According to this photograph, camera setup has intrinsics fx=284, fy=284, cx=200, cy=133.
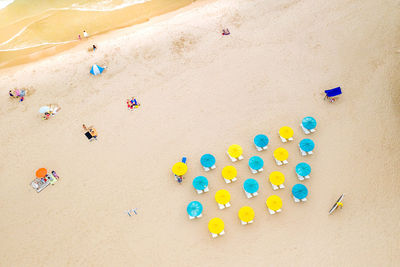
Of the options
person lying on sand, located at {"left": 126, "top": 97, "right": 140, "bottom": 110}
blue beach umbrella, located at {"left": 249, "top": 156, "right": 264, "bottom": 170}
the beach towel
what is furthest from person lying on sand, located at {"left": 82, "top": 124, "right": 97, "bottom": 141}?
the beach towel

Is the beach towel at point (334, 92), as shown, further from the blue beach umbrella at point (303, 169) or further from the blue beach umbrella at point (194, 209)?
the blue beach umbrella at point (194, 209)

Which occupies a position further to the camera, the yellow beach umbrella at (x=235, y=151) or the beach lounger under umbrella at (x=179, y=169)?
the yellow beach umbrella at (x=235, y=151)

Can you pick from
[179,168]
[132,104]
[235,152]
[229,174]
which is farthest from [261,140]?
[132,104]

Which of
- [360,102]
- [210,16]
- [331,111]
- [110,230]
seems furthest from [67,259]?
[210,16]

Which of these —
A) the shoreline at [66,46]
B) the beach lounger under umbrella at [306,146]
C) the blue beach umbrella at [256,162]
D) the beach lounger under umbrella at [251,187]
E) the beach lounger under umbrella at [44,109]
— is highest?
the shoreline at [66,46]

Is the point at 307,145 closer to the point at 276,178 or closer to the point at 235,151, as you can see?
the point at 276,178

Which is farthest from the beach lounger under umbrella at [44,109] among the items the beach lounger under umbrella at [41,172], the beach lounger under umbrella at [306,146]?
the beach lounger under umbrella at [306,146]

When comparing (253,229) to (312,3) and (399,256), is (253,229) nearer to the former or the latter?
(399,256)
